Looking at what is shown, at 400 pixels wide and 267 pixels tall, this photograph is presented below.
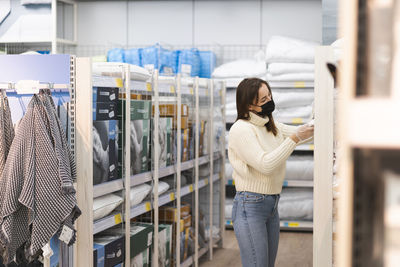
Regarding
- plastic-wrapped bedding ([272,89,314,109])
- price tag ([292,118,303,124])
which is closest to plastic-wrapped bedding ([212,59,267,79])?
plastic-wrapped bedding ([272,89,314,109])

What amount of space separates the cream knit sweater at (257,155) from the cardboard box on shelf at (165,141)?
98 centimetres

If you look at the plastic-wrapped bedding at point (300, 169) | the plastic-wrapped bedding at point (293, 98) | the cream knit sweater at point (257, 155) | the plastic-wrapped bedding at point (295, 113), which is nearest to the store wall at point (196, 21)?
the plastic-wrapped bedding at point (293, 98)

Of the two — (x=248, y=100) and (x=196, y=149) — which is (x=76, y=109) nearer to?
(x=248, y=100)

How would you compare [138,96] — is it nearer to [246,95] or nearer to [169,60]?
[246,95]

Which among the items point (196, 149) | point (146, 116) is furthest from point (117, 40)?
point (146, 116)

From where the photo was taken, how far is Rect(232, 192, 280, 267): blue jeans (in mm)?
2691

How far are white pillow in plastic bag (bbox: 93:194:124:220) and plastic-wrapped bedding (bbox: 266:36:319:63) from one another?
337 cm

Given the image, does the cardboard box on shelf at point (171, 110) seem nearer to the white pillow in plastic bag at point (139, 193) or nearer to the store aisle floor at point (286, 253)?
the white pillow in plastic bag at point (139, 193)

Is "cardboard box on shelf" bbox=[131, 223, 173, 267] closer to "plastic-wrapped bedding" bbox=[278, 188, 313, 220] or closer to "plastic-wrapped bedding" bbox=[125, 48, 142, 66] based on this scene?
"plastic-wrapped bedding" bbox=[278, 188, 313, 220]

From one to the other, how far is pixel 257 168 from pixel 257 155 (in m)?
0.06

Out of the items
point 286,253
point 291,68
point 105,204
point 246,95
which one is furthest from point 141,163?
point 291,68

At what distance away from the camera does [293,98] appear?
19.7 ft

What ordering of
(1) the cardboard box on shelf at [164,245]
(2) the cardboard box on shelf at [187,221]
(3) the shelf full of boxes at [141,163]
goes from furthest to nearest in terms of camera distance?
(2) the cardboard box on shelf at [187,221] → (1) the cardboard box on shelf at [164,245] → (3) the shelf full of boxes at [141,163]

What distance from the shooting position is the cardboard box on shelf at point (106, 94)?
2.85m
